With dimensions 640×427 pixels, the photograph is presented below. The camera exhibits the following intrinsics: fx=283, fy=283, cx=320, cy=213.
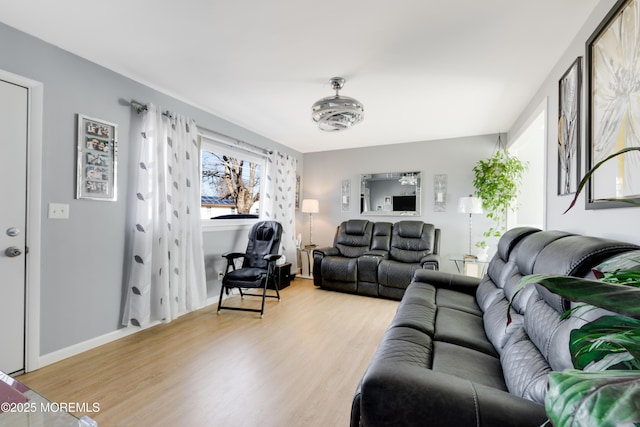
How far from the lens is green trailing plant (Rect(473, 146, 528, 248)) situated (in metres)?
3.61

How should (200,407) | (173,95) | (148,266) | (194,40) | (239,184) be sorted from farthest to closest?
(239,184) < (173,95) < (148,266) < (194,40) < (200,407)

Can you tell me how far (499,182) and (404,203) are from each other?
1439 millimetres

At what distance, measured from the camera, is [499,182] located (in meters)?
3.62

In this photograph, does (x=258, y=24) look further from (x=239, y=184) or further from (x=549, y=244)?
(x=239, y=184)

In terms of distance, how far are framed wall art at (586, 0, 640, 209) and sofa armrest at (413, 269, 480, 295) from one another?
113 cm

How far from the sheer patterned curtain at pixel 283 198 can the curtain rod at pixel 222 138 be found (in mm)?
267

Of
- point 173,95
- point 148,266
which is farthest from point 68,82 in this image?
point 148,266

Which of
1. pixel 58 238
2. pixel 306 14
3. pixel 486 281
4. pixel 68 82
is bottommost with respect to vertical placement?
pixel 486 281

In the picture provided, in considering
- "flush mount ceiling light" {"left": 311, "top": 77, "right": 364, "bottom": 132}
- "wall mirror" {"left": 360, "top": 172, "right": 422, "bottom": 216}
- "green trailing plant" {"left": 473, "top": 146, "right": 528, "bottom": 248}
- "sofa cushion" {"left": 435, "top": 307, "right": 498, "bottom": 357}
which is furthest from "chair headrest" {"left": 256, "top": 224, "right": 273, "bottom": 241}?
"green trailing plant" {"left": 473, "top": 146, "right": 528, "bottom": 248}

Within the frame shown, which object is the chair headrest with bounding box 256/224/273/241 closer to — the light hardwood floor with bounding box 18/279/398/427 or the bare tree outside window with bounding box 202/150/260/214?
the bare tree outside window with bounding box 202/150/260/214

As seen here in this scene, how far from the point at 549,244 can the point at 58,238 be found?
3.23m

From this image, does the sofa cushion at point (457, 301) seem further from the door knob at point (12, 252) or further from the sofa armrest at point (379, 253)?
the door knob at point (12, 252)

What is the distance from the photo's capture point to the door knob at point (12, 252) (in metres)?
1.88

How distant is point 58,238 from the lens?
213 cm
